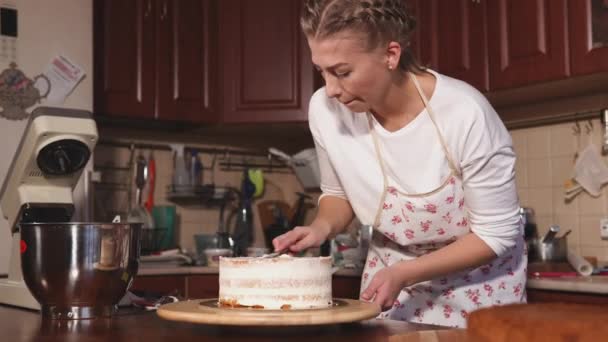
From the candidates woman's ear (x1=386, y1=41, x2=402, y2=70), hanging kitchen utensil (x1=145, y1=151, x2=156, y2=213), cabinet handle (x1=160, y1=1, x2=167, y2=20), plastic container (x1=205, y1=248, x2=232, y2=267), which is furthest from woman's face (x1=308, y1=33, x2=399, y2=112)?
hanging kitchen utensil (x1=145, y1=151, x2=156, y2=213)

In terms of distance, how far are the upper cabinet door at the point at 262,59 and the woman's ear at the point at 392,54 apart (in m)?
1.66

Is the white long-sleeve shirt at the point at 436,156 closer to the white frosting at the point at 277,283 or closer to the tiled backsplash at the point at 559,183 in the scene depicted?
the white frosting at the point at 277,283

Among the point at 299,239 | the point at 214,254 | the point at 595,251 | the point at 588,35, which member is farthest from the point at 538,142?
the point at 299,239

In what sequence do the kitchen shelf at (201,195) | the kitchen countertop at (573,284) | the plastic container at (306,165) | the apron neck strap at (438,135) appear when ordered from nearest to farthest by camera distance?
1. the apron neck strap at (438,135)
2. the kitchen countertop at (573,284)
3. the kitchen shelf at (201,195)
4. the plastic container at (306,165)

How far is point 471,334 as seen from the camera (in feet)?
2.63

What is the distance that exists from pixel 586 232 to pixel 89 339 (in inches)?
75.4

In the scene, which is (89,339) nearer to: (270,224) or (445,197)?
(445,197)

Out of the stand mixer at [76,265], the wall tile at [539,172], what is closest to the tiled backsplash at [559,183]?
the wall tile at [539,172]

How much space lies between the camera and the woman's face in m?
1.41

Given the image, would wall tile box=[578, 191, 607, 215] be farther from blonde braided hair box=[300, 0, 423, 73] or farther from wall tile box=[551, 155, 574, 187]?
blonde braided hair box=[300, 0, 423, 73]

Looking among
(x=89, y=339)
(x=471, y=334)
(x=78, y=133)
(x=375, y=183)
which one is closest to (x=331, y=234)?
(x=375, y=183)

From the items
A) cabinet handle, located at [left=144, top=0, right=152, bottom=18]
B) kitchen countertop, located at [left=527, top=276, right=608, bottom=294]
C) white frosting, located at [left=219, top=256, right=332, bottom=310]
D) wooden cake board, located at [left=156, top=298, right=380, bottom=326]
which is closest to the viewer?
wooden cake board, located at [left=156, top=298, right=380, bottom=326]

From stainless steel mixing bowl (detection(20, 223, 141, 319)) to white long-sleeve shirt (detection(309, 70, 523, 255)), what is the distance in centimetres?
53

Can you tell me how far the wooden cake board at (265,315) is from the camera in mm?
982
